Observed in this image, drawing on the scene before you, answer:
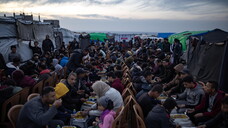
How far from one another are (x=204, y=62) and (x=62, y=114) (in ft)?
26.3

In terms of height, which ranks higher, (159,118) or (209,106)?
(159,118)

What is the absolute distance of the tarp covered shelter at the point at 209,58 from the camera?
6646 millimetres

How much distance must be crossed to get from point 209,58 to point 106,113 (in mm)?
7542

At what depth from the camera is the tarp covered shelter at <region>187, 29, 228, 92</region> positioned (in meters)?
6.65

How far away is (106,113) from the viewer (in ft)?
11.1

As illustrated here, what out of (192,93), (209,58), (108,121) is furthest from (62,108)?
(209,58)

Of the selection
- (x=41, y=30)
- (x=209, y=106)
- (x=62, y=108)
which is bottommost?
(x=62, y=108)

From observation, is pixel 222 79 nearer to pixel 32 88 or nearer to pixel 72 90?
pixel 72 90

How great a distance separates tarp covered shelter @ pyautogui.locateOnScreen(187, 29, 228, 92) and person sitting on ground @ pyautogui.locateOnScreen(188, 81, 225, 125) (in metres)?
2.98

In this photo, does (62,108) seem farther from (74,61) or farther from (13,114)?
(74,61)

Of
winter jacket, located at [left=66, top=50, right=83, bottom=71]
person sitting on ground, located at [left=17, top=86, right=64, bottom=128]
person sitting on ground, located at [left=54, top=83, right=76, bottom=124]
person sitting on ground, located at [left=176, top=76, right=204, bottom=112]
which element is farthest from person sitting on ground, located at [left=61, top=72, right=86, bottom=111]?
winter jacket, located at [left=66, top=50, right=83, bottom=71]

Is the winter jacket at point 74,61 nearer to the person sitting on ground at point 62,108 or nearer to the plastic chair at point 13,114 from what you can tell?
the person sitting on ground at point 62,108

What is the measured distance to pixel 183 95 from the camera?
474 cm

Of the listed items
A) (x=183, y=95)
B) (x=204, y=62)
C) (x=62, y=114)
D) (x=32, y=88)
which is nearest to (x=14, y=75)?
(x=32, y=88)
